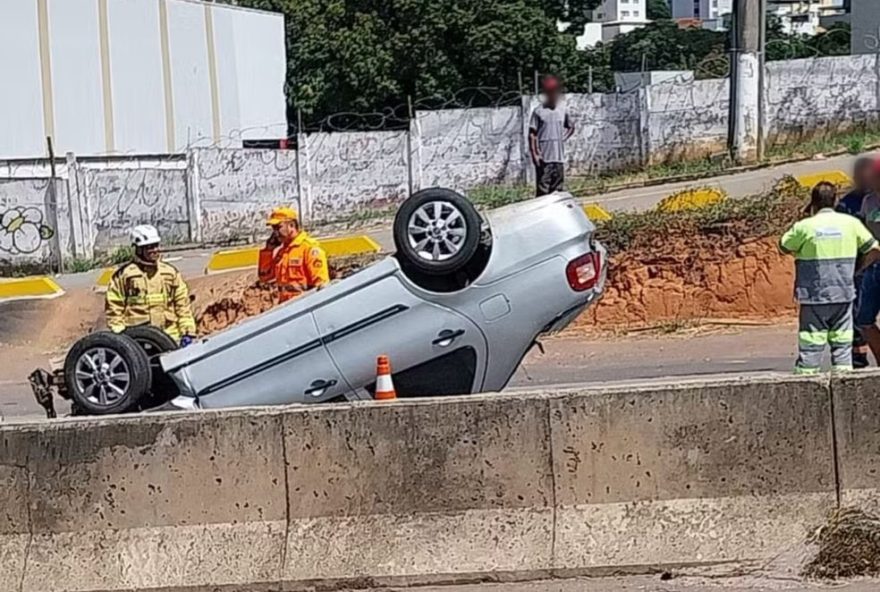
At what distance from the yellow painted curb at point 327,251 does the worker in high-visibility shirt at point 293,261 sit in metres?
9.37

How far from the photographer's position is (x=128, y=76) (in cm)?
3522

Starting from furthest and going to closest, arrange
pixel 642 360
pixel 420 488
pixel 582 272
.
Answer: pixel 642 360 → pixel 582 272 → pixel 420 488

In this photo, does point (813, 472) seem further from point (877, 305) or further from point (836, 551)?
point (877, 305)

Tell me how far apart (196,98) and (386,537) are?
107 ft

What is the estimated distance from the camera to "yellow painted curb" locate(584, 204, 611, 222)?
718 inches

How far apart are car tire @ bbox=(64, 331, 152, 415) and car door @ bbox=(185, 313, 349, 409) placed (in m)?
0.30

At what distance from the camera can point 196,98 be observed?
3825 cm

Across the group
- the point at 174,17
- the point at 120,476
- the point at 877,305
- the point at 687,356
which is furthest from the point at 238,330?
the point at 174,17

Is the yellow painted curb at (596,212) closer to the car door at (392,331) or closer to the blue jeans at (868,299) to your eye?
the blue jeans at (868,299)

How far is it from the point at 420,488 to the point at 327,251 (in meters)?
13.5

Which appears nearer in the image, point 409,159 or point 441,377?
point 441,377

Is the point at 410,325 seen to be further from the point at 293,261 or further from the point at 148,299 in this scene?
the point at 148,299

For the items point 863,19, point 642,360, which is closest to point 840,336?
point 642,360

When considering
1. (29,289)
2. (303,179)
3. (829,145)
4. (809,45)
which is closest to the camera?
(29,289)
